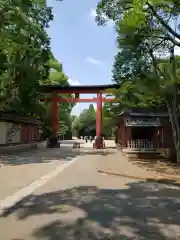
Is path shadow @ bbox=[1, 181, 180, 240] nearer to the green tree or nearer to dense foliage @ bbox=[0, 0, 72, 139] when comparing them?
dense foliage @ bbox=[0, 0, 72, 139]

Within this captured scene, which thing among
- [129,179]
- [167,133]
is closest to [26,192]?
[129,179]

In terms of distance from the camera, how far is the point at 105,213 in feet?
28.7

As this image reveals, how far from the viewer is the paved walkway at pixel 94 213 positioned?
23.0 feet

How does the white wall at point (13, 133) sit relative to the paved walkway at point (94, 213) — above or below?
above

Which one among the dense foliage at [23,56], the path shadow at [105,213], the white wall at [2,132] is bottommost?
the path shadow at [105,213]

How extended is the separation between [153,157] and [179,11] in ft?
47.3

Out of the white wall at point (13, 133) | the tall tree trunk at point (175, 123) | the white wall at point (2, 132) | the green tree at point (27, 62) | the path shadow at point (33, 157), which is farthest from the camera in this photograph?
the white wall at point (13, 133)

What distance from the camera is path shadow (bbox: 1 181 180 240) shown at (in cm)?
704

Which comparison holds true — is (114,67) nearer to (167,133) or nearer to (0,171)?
(167,133)

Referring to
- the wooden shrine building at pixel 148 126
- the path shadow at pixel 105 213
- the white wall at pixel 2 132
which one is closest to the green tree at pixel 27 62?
the white wall at pixel 2 132

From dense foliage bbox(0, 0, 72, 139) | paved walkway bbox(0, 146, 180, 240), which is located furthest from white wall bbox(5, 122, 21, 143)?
paved walkway bbox(0, 146, 180, 240)

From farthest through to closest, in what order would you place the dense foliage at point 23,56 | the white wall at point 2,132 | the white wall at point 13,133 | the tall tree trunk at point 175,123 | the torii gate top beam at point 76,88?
the torii gate top beam at point 76,88 → the white wall at point 13,133 → the white wall at point 2,132 → the tall tree trunk at point 175,123 → the dense foliage at point 23,56

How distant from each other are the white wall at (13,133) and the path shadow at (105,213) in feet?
69.0

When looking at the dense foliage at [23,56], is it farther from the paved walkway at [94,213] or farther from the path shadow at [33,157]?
the paved walkway at [94,213]
